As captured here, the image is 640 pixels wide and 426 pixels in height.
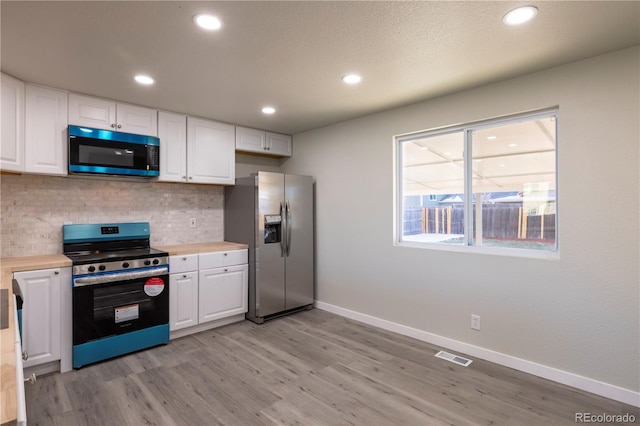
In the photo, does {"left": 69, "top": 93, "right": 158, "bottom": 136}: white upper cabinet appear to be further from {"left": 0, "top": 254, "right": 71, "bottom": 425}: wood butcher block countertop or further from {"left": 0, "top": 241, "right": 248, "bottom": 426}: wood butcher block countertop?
{"left": 0, "top": 254, "right": 71, "bottom": 425}: wood butcher block countertop

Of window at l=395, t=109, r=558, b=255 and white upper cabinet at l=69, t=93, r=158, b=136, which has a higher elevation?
white upper cabinet at l=69, t=93, r=158, b=136

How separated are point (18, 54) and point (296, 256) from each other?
10.0 ft

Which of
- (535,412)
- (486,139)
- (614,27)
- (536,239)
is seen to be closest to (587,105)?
(614,27)

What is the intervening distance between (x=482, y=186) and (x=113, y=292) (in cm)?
340

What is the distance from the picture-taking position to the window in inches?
108

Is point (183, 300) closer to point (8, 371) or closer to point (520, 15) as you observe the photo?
point (8, 371)

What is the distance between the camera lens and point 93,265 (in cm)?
287

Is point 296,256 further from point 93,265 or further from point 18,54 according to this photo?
point 18,54

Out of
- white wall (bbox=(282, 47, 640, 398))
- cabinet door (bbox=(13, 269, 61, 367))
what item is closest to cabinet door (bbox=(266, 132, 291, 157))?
white wall (bbox=(282, 47, 640, 398))

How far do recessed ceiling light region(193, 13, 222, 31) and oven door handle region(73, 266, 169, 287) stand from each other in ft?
7.25

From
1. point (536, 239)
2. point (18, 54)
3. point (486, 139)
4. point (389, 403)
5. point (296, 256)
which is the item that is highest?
point (18, 54)

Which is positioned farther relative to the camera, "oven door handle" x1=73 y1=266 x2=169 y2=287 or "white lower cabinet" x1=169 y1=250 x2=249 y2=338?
"white lower cabinet" x1=169 y1=250 x2=249 y2=338

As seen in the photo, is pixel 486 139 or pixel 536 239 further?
pixel 486 139

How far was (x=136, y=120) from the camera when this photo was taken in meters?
3.39
